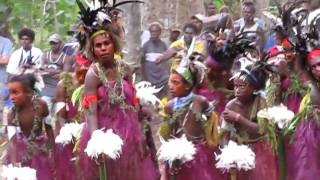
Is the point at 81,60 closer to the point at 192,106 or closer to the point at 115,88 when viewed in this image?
the point at 115,88

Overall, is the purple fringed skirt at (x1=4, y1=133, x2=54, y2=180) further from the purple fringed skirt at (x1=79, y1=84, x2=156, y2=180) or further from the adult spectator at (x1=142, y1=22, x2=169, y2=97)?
the adult spectator at (x1=142, y1=22, x2=169, y2=97)

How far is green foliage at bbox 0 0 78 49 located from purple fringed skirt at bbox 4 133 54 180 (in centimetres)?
809

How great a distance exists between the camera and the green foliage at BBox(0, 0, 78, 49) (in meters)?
16.6

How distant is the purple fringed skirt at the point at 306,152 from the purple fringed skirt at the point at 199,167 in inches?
26.6

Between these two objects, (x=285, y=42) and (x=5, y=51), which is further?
(x=5, y=51)

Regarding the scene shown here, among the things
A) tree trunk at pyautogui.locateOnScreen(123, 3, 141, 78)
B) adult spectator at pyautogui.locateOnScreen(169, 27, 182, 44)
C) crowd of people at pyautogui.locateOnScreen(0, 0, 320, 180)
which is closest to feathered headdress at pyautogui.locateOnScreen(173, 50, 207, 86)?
crowd of people at pyautogui.locateOnScreen(0, 0, 320, 180)

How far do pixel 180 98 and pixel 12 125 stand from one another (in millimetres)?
1525

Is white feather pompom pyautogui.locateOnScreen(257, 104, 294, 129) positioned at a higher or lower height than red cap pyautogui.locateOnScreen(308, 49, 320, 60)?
lower

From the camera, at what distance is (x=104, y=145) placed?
23.1 ft

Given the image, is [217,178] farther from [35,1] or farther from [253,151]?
[35,1]

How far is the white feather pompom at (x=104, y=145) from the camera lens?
7031mm

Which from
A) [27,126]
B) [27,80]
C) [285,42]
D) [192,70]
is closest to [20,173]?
[27,126]

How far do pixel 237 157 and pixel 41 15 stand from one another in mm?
10368

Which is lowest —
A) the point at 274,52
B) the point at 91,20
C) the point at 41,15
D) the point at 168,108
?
the point at 168,108
